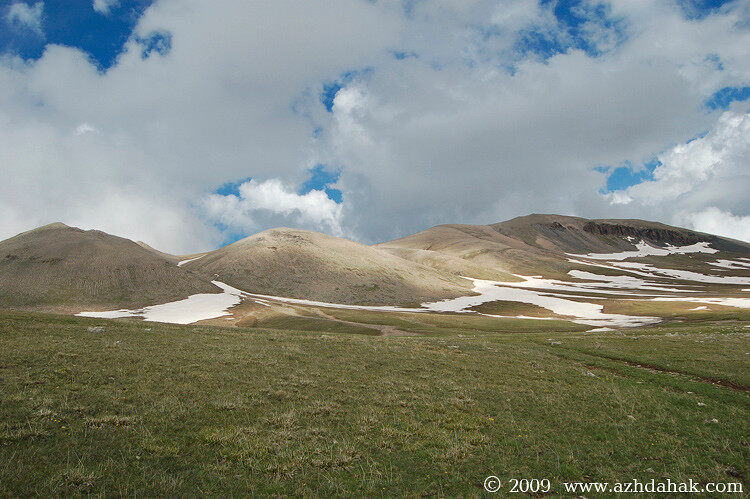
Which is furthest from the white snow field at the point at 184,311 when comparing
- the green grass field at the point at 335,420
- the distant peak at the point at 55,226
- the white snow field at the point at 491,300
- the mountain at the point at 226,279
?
the distant peak at the point at 55,226

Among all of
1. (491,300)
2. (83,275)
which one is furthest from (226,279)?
(491,300)

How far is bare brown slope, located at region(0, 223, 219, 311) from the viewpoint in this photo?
96625mm

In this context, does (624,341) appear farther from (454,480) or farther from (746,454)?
(454,480)

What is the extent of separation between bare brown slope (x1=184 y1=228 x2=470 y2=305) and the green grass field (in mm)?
118650

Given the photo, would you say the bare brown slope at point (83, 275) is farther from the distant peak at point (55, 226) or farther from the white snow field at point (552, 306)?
the white snow field at point (552, 306)

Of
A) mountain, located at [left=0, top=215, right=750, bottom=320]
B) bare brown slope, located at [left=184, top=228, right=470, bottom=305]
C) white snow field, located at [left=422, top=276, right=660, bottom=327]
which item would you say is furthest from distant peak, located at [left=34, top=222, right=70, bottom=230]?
white snow field, located at [left=422, top=276, right=660, bottom=327]

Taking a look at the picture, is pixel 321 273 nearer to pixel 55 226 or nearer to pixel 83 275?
pixel 83 275

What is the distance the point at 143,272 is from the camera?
11844cm

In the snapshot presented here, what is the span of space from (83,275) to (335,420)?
433ft

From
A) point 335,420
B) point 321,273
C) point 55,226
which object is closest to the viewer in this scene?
point 335,420

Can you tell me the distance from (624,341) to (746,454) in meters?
30.4

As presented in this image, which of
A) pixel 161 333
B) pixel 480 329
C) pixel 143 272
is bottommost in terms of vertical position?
pixel 480 329

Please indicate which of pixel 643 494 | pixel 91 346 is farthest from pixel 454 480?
pixel 91 346

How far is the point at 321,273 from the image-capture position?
16388 centimetres
